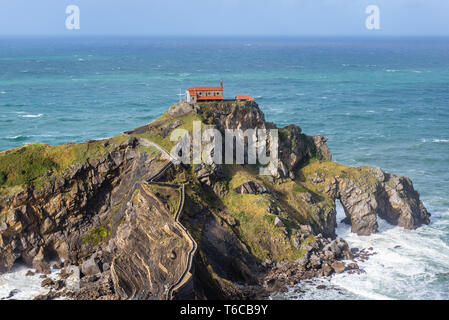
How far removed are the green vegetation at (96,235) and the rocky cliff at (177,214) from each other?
5.9 inches

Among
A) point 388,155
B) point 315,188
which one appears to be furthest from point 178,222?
point 388,155

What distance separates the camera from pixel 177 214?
67.4 meters

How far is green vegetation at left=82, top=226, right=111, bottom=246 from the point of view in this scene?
74125 mm

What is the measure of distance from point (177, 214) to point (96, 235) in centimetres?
1524

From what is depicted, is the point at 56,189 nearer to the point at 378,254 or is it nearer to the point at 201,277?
the point at 201,277

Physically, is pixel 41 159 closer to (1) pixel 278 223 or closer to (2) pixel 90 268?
(2) pixel 90 268

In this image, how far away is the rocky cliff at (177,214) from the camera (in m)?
63.5

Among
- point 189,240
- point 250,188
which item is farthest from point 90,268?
point 250,188

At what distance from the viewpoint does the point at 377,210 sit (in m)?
85.2

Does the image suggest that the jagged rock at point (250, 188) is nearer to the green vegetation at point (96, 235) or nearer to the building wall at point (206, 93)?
the building wall at point (206, 93)

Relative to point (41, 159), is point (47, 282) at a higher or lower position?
lower

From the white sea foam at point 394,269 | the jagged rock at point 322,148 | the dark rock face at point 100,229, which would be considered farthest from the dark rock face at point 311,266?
the jagged rock at point 322,148

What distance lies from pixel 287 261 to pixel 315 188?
20600 mm

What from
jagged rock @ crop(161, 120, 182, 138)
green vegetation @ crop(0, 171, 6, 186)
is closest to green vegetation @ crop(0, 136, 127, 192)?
green vegetation @ crop(0, 171, 6, 186)
